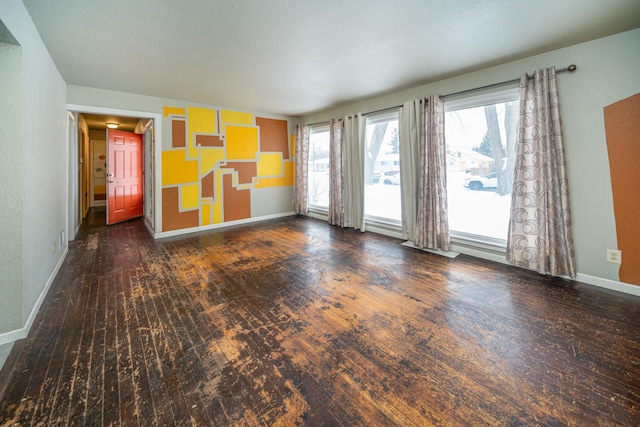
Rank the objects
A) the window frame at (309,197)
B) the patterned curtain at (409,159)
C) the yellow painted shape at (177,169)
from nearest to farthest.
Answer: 1. the patterned curtain at (409,159)
2. the yellow painted shape at (177,169)
3. the window frame at (309,197)

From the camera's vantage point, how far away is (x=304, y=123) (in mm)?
6094

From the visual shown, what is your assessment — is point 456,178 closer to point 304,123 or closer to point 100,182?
point 304,123

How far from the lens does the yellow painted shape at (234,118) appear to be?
518 cm

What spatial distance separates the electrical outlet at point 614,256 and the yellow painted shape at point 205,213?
572 cm

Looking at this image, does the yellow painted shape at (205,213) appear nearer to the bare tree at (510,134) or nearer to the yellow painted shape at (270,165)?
the yellow painted shape at (270,165)

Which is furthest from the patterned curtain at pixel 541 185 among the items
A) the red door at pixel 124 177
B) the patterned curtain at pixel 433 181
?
the red door at pixel 124 177

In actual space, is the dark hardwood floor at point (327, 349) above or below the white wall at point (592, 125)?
below

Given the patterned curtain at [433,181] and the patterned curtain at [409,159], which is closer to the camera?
the patterned curtain at [433,181]

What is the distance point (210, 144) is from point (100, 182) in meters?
5.05

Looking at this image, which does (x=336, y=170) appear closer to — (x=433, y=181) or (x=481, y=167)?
(x=433, y=181)

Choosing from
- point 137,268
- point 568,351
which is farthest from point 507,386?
point 137,268

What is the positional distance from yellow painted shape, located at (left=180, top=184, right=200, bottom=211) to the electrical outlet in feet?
19.0

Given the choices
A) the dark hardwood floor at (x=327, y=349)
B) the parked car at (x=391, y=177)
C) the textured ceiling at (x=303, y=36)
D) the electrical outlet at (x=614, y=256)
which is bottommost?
the dark hardwood floor at (x=327, y=349)

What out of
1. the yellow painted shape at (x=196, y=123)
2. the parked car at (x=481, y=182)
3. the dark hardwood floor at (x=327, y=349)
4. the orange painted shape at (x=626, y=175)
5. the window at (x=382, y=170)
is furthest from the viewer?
the yellow painted shape at (x=196, y=123)
